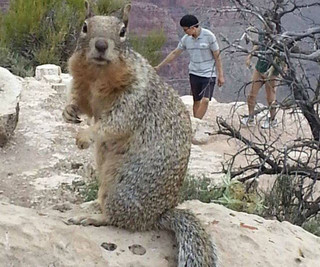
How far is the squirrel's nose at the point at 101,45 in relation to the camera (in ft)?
12.2

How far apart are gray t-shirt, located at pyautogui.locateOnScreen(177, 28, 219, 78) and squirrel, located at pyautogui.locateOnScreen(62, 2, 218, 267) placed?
5620 mm

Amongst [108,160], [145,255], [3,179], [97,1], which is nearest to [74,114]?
[108,160]

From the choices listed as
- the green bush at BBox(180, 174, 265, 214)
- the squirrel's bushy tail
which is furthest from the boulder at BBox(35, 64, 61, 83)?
the squirrel's bushy tail

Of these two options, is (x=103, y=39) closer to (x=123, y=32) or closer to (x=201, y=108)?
(x=123, y=32)

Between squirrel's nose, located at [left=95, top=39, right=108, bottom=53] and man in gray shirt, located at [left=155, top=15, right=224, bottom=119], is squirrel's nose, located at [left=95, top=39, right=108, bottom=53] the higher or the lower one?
the higher one

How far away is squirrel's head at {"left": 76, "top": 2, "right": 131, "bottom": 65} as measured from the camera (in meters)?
3.76

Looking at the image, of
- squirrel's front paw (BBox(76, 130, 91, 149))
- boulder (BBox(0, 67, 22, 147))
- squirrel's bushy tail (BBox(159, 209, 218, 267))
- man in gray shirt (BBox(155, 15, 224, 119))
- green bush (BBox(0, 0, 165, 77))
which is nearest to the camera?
squirrel's bushy tail (BBox(159, 209, 218, 267))

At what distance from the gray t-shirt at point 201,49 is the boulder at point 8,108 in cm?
276

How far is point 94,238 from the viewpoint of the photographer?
388 centimetres

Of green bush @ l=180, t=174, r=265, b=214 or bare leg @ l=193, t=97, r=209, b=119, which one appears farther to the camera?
bare leg @ l=193, t=97, r=209, b=119

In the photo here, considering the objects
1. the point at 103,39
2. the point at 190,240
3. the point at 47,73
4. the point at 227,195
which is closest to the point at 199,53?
the point at 47,73

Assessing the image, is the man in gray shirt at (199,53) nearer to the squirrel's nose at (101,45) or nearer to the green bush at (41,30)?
the green bush at (41,30)

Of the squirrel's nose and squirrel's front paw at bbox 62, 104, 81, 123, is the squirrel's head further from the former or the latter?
squirrel's front paw at bbox 62, 104, 81, 123

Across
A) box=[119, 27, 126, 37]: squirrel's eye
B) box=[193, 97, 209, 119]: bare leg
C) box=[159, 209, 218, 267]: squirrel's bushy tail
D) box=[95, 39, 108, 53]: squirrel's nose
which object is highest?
box=[119, 27, 126, 37]: squirrel's eye
